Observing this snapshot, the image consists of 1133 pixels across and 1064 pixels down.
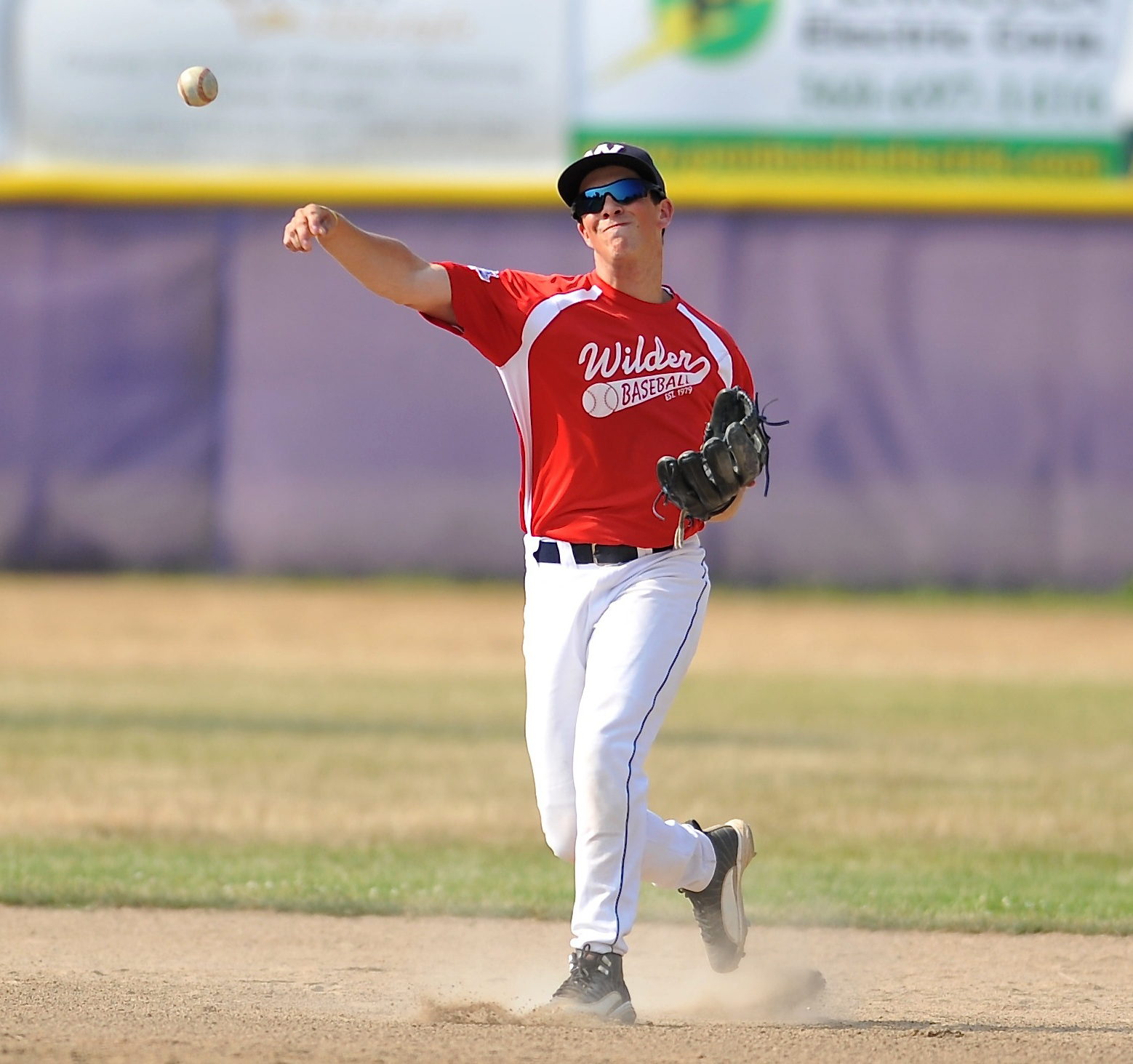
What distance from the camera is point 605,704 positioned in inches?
174

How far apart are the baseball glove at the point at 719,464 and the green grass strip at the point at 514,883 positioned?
2.08 meters

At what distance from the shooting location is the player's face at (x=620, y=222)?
458 centimetres

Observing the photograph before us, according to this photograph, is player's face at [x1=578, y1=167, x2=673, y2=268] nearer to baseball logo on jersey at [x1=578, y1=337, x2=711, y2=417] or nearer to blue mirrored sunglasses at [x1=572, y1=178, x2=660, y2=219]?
blue mirrored sunglasses at [x1=572, y1=178, x2=660, y2=219]

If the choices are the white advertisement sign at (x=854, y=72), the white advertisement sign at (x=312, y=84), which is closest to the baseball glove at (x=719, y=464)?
the white advertisement sign at (x=854, y=72)

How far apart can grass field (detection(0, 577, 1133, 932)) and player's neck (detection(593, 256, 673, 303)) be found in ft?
7.65

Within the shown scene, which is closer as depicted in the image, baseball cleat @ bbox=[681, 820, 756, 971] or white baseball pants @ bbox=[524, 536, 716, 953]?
white baseball pants @ bbox=[524, 536, 716, 953]

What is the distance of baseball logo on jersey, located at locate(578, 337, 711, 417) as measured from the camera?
4.55 meters

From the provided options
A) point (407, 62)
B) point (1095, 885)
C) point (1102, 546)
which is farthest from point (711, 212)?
point (1095, 885)

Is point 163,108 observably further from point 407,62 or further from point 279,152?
point 407,62

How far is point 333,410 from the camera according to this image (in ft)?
52.4

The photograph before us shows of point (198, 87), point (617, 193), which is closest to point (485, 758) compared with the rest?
point (198, 87)

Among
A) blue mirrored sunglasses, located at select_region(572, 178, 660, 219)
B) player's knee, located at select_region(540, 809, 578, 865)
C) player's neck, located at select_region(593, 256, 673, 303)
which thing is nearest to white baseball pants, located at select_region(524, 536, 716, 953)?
player's knee, located at select_region(540, 809, 578, 865)

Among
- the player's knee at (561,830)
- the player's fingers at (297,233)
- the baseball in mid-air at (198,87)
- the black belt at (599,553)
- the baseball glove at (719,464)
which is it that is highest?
the baseball in mid-air at (198,87)

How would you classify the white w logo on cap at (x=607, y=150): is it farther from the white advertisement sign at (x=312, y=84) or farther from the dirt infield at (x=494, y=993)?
the white advertisement sign at (x=312, y=84)
